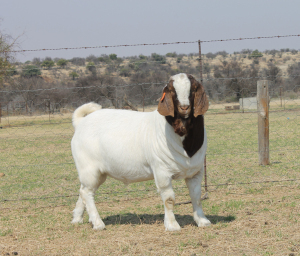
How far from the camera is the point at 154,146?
4785 mm

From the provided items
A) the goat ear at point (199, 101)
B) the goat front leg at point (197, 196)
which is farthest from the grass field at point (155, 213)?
the goat ear at point (199, 101)

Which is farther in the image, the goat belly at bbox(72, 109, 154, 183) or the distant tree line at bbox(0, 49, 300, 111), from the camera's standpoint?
the distant tree line at bbox(0, 49, 300, 111)

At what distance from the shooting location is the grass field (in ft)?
13.9

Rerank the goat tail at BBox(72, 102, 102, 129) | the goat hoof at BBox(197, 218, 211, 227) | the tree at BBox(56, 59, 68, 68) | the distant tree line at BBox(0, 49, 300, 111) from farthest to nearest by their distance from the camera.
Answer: the tree at BBox(56, 59, 68, 68)
the distant tree line at BBox(0, 49, 300, 111)
the goat tail at BBox(72, 102, 102, 129)
the goat hoof at BBox(197, 218, 211, 227)

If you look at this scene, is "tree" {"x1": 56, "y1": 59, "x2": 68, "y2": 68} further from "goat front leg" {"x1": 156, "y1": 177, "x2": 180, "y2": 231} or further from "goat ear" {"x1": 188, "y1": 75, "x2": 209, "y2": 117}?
"goat ear" {"x1": 188, "y1": 75, "x2": 209, "y2": 117}

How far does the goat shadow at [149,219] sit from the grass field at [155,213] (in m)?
0.01

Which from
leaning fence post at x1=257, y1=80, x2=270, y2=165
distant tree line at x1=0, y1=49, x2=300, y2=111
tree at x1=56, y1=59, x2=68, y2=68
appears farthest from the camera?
tree at x1=56, y1=59, x2=68, y2=68

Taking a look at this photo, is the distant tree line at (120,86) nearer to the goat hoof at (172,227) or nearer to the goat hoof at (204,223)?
the goat hoof at (172,227)

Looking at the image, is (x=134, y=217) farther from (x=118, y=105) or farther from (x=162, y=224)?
(x=118, y=105)

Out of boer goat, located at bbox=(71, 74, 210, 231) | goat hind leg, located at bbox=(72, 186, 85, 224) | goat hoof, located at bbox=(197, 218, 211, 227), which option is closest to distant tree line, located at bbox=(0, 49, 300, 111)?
boer goat, located at bbox=(71, 74, 210, 231)

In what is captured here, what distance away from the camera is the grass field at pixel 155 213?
4234 mm

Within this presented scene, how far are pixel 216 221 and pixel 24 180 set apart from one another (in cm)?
549

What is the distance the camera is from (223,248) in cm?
400

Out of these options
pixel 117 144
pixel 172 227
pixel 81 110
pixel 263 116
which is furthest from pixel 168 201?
pixel 263 116
